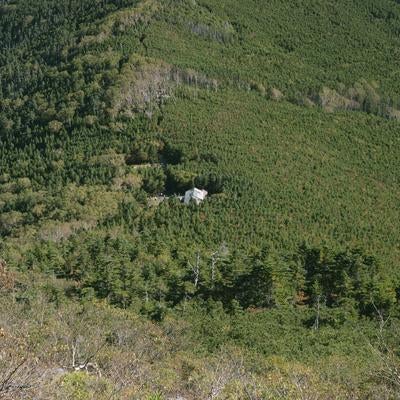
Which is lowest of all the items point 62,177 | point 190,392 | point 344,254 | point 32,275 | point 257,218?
point 62,177

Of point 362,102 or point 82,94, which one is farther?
point 362,102

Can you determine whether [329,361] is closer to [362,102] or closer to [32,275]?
[32,275]

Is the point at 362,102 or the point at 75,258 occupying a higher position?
the point at 75,258

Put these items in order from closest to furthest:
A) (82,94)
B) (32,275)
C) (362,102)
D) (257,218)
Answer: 1. (32,275)
2. (257,218)
3. (82,94)
4. (362,102)

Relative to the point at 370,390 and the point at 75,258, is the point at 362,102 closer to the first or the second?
the point at 75,258

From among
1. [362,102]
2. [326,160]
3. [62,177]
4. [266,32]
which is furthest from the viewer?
[266,32]

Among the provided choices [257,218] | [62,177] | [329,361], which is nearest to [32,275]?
[329,361]
